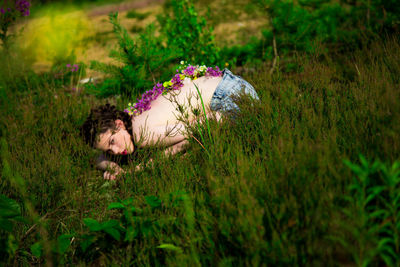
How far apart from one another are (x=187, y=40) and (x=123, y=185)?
2830mm

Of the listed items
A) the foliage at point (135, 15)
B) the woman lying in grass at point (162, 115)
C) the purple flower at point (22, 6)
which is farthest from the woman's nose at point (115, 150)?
the foliage at point (135, 15)

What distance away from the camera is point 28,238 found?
190cm

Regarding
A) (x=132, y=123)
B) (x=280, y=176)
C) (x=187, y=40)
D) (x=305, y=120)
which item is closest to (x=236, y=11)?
(x=187, y=40)

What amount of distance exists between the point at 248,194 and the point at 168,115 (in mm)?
1620

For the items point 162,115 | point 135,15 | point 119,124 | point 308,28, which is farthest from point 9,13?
point 135,15

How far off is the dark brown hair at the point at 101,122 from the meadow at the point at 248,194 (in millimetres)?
112

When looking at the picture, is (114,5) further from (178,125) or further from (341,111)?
(341,111)

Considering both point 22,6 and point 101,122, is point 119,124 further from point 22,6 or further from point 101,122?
point 22,6

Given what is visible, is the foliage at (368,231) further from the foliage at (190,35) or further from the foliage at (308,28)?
the foliage at (190,35)

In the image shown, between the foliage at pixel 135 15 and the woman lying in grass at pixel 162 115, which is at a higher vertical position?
the foliage at pixel 135 15

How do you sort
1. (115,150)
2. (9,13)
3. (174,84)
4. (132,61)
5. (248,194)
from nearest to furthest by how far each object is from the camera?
(248,194) < (115,150) < (174,84) < (132,61) < (9,13)

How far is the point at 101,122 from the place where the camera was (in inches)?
112

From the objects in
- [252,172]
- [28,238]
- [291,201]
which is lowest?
[28,238]

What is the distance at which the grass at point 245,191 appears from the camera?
1275mm
